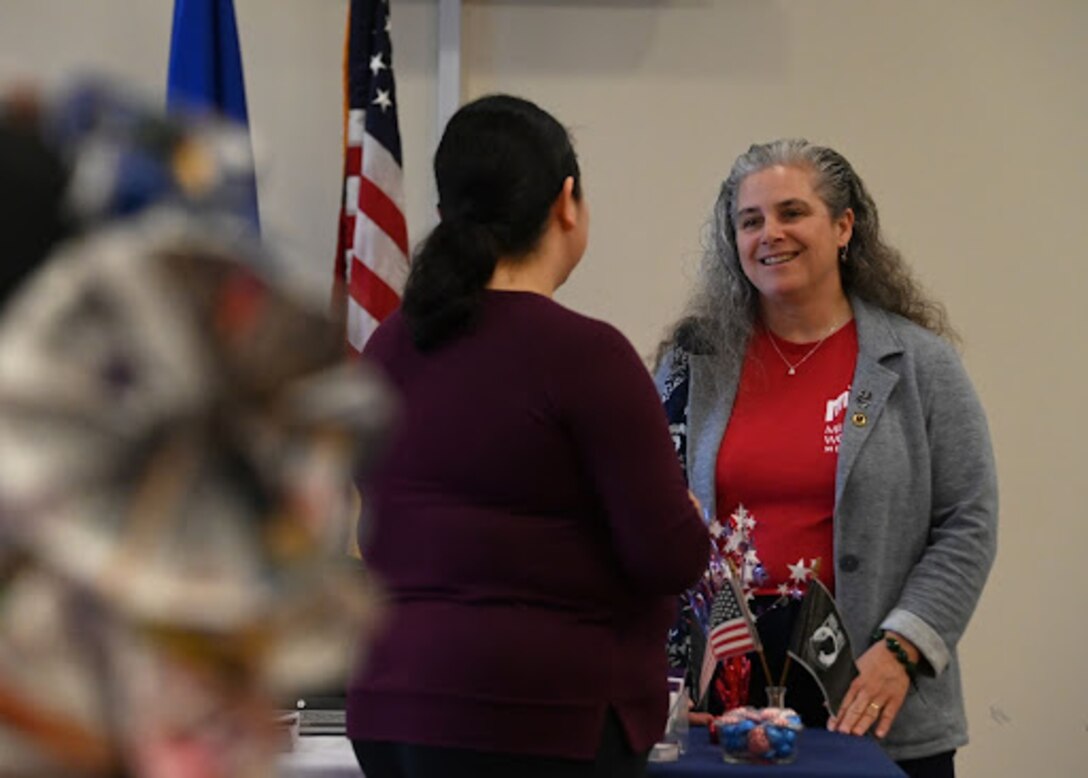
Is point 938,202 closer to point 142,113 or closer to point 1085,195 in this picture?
point 1085,195

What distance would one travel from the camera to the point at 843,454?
2.31 meters

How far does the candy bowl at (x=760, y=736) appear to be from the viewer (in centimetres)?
197

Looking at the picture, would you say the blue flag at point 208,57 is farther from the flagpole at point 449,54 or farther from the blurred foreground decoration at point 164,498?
the blurred foreground decoration at point 164,498

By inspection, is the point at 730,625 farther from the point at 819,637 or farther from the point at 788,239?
the point at 788,239

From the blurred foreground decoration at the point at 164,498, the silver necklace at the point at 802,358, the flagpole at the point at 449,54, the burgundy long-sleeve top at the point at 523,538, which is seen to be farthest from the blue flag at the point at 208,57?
the blurred foreground decoration at the point at 164,498

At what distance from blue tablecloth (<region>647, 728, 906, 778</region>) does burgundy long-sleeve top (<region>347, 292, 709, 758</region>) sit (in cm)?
38

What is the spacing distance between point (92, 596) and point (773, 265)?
2.13 metres

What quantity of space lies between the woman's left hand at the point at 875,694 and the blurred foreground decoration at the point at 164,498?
1838 mm

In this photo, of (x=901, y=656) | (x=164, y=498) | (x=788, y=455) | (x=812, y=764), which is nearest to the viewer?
(x=164, y=498)

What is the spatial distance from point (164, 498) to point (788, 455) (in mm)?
1982

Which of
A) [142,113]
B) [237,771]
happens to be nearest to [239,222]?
[142,113]

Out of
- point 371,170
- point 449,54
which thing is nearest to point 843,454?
point 371,170

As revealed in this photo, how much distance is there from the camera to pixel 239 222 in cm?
48

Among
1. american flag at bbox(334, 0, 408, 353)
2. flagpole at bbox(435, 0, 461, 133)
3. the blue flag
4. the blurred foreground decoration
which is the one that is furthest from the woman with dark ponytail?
flagpole at bbox(435, 0, 461, 133)
